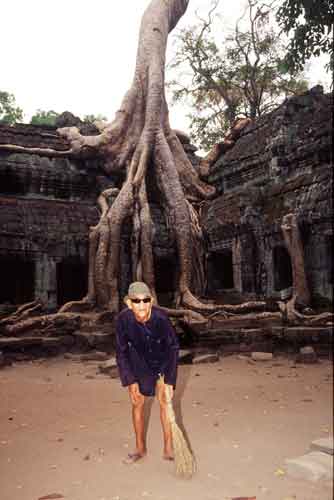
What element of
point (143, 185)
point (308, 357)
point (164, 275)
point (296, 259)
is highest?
point (143, 185)

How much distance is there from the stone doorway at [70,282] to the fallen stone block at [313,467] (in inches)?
313

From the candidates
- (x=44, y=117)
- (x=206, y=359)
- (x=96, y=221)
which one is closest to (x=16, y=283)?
(x=96, y=221)

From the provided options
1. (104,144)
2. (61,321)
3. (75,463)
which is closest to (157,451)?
(75,463)

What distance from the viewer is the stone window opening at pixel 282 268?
761cm

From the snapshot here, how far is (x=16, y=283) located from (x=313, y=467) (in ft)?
27.4

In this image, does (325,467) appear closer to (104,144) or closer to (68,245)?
(104,144)

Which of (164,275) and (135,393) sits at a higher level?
(164,275)

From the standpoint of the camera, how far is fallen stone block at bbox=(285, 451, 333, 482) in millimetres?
1615

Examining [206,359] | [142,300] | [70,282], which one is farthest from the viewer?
[70,282]

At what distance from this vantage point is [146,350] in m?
2.39

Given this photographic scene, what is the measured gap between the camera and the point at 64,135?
26.9 feet

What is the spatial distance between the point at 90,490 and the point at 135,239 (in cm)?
514

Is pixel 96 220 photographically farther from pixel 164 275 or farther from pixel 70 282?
pixel 164 275

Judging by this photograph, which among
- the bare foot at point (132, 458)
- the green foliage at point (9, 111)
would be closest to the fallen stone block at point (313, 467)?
the bare foot at point (132, 458)
